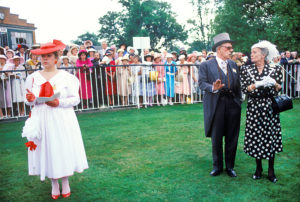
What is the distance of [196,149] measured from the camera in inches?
220

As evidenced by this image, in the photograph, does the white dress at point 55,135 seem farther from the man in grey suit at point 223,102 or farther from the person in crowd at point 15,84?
the person in crowd at point 15,84

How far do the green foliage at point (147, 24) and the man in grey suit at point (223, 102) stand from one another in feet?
166

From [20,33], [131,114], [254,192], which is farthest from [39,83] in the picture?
[20,33]

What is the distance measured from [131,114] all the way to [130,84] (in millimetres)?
1664

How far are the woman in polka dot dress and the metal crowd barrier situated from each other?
5.78 metres

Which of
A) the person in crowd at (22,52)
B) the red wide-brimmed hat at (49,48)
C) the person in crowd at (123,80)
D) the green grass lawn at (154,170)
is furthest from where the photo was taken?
the person in crowd at (22,52)

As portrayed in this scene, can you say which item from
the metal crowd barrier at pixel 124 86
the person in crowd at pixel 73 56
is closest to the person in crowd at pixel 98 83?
the metal crowd barrier at pixel 124 86

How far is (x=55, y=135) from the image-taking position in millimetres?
3562

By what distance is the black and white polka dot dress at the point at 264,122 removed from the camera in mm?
4023

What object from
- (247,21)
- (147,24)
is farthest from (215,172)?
(147,24)

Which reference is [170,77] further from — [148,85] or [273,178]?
[273,178]

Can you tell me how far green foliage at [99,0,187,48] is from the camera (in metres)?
55.9

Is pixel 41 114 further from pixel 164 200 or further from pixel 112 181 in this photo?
pixel 164 200

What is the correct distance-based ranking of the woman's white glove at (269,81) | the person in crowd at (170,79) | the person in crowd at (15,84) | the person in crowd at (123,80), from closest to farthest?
the woman's white glove at (269,81) < the person in crowd at (15,84) < the person in crowd at (123,80) < the person in crowd at (170,79)
